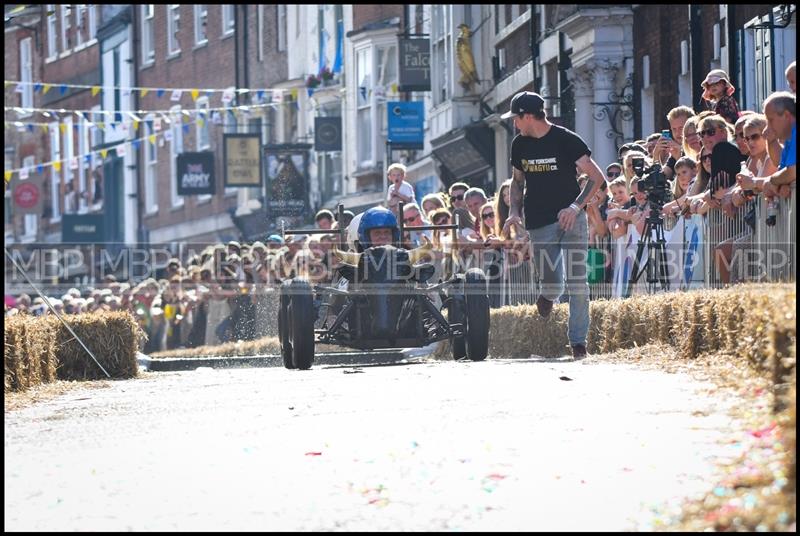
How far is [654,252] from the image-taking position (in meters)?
17.8

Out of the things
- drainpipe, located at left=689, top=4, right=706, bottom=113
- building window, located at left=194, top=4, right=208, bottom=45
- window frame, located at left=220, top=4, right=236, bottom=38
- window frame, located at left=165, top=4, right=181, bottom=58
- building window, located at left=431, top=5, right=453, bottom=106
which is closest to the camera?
drainpipe, located at left=689, top=4, right=706, bottom=113

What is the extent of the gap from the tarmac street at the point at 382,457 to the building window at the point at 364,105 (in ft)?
111

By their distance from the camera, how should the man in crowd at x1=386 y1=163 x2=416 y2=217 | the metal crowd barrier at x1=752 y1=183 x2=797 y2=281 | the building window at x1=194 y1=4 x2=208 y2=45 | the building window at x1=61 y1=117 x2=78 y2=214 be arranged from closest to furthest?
1. the metal crowd barrier at x1=752 y1=183 x2=797 y2=281
2. the man in crowd at x1=386 y1=163 x2=416 y2=217
3. the building window at x1=194 y1=4 x2=208 y2=45
4. the building window at x1=61 y1=117 x2=78 y2=214

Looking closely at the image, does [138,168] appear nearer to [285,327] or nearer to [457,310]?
→ [285,327]

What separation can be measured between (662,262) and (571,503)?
1005cm

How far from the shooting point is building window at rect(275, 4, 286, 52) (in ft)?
176

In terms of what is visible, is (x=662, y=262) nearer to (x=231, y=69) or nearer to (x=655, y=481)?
(x=655, y=481)

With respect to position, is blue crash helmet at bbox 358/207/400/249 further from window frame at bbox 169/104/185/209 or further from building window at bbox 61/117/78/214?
building window at bbox 61/117/78/214

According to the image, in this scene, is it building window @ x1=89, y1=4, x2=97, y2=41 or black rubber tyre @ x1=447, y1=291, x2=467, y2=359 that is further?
building window @ x1=89, y1=4, x2=97, y2=41

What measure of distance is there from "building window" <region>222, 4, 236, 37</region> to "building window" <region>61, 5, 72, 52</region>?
1622 centimetres

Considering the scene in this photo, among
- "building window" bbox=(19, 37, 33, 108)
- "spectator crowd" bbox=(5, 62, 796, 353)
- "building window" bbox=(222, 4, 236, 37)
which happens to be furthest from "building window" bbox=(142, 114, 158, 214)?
"spectator crowd" bbox=(5, 62, 796, 353)

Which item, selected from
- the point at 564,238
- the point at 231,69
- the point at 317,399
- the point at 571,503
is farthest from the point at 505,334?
the point at 231,69

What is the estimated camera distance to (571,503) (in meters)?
7.77

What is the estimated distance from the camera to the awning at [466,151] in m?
37.2
